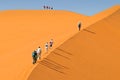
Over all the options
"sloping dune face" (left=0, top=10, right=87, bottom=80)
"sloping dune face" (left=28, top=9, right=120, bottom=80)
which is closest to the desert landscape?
"sloping dune face" (left=28, top=9, right=120, bottom=80)

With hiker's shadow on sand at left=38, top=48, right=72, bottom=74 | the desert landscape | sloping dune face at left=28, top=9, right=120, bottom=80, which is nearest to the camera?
the desert landscape

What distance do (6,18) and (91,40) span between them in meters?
37.9

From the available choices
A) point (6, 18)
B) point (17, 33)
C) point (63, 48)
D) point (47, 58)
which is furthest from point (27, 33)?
point (47, 58)

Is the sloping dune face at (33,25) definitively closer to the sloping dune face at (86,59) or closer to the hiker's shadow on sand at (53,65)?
the sloping dune face at (86,59)

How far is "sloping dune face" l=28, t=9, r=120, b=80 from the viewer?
16797mm

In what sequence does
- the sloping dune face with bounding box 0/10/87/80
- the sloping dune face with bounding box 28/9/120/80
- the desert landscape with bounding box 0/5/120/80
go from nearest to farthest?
1. the desert landscape with bounding box 0/5/120/80
2. the sloping dune face with bounding box 28/9/120/80
3. the sloping dune face with bounding box 0/10/87/80

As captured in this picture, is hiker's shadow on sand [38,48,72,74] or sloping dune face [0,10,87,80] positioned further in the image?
sloping dune face [0,10,87,80]

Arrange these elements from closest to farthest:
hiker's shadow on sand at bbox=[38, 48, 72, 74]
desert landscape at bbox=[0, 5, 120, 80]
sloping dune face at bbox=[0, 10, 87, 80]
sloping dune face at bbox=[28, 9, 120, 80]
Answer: desert landscape at bbox=[0, 5, 120, 80] < sloping dune face at bbox=[28, 9, 120, 80] < hiker's shadow on sand at bbox=[38, 48, 72, 74] < sloping dune face at bbox=[0, 10, 87, 80]

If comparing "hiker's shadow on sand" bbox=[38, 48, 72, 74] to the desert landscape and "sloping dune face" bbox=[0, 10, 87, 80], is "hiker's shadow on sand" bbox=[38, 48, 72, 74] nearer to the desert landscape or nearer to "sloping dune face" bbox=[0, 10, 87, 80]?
the desert landscape

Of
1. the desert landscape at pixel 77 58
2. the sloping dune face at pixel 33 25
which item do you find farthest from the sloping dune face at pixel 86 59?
the sloping dune face at pixel 33 25

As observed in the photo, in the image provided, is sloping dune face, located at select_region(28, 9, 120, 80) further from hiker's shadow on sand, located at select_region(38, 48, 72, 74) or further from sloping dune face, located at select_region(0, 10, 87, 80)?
sloping dune face, located at select_region(0, 10, 87, 80)

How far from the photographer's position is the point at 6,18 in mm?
61000

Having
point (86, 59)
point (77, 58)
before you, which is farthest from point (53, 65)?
point (86, 59)

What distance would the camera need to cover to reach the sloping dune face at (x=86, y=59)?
16797 millimetres
